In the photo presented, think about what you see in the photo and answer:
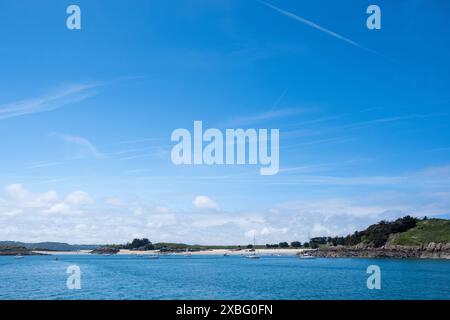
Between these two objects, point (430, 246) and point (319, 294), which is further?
point (430, 246)

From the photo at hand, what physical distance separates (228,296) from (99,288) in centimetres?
2483
